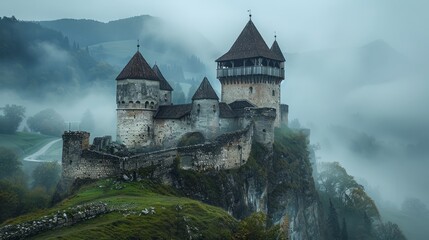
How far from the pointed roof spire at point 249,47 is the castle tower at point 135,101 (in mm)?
18714

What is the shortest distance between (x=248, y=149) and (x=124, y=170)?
1916 cm

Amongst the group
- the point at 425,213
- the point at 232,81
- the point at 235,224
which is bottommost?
the point at 425,213

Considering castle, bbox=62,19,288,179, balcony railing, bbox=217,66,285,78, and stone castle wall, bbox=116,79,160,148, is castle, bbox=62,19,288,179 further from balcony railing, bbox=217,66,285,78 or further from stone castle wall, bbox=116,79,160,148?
balcony railing, bbox=217,66,285,78

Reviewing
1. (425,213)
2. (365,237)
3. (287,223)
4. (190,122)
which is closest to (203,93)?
(190,122)

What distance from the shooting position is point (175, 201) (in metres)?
43.3

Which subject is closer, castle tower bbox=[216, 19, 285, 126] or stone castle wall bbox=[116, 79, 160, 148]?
stone castle wall bbox=[116, 79, 160, 148]

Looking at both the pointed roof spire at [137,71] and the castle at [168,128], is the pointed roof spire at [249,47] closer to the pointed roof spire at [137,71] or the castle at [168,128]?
the castle at [168,128]

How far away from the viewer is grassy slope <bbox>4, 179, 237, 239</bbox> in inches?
1323

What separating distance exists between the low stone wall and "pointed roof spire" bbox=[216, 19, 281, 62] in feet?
151

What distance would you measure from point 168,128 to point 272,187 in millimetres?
16587

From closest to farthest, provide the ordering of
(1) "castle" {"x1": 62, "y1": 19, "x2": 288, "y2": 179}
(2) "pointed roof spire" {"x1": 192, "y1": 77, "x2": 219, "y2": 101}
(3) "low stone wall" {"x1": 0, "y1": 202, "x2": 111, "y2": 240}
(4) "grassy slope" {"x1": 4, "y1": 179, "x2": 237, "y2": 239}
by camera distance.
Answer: (3) "low stone wall" {"x1": 0, "y1": 202, "x2": 111, "y2": 240}, (4) "grassy slope" {"x1": 4, "y1": 179, "x2": 237, "y2": 239}, (1) "castle" {"x1": 62, "y1": 19, "x2": 288, "y2": 179}, (2) "pointed roof spire" {"x1": 192, "y1": 77, "x2": 219, "y2": 101}

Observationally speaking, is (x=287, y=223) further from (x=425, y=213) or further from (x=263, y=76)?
(x=425, y=213)

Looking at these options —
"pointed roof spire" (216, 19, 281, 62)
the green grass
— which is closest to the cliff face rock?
"pointed roof spire" (216, 19, 281, 62)

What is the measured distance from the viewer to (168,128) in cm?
6731
